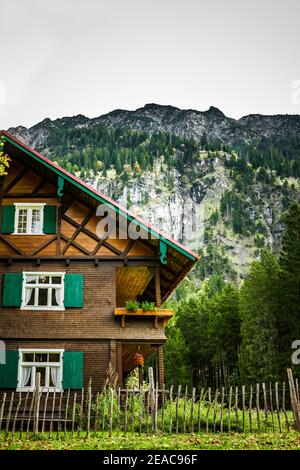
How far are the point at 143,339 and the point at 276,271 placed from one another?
3194cm

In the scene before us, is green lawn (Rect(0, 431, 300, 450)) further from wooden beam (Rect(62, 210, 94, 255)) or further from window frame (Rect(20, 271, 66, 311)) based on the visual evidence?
wooden beam (Rect(62, 210, 94, 255))

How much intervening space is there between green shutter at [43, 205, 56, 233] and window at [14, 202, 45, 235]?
0.67 feet

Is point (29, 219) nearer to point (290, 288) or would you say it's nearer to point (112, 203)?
point (112, 203)

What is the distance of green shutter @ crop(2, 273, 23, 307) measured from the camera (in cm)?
2189

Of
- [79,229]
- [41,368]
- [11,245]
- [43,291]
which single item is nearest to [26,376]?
[41,368]

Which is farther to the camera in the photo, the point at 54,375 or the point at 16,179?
the point at 16,179

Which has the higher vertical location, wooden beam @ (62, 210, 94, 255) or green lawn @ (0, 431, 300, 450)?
wooden beam @ (62, 210, 94, 255)

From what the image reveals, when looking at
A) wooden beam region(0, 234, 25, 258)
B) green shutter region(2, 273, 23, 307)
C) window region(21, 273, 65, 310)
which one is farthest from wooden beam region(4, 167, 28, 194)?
window region(21, 273, 65, 310)

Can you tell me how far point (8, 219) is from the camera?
909 inches

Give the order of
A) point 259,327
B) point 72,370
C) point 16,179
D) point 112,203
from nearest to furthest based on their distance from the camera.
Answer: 1. point 72,370
2. point 112,203
3. point 16,179
4. point 259,327

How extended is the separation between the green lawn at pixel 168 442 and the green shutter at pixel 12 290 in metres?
7.54

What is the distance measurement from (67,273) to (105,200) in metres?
3.54
